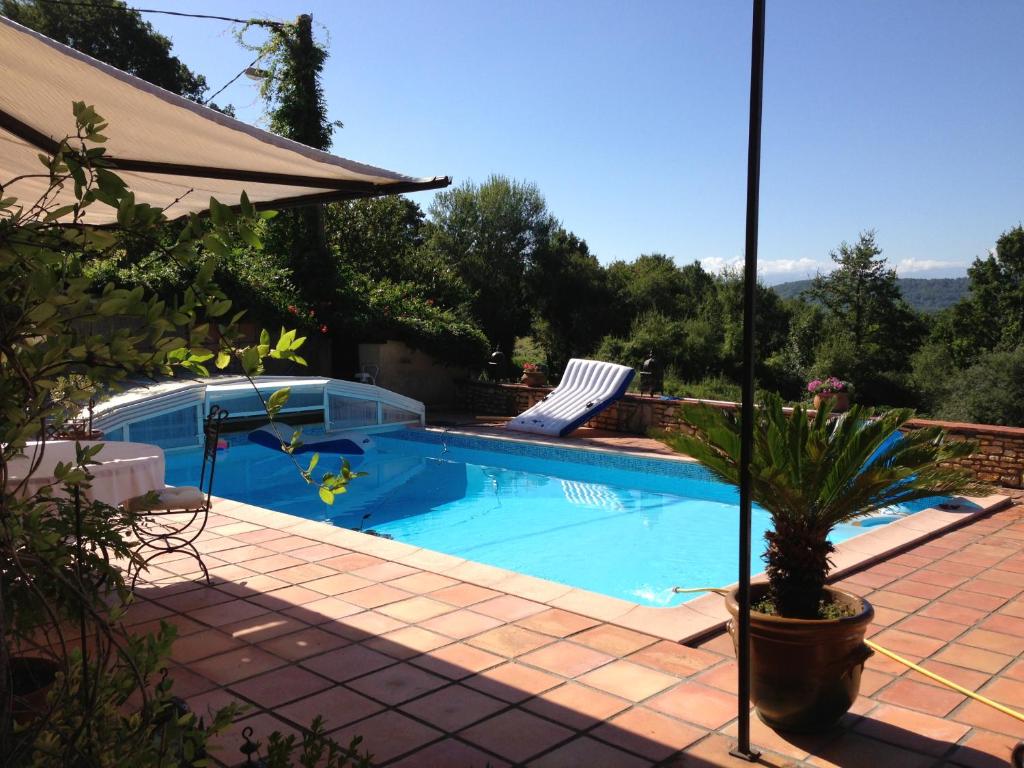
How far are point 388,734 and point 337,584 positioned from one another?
1.81 meters

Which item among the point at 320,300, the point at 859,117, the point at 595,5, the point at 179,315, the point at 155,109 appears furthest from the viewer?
the point at 859,117

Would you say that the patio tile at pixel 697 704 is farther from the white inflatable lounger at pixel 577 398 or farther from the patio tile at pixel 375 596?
the white inflatable lounger at pixel 577 398

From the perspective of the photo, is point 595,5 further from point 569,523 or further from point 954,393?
point 954,393

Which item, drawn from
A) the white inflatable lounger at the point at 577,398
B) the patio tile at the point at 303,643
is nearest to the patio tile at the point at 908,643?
the patio tile at the point at 303,643

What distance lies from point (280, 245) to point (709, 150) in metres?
9.30

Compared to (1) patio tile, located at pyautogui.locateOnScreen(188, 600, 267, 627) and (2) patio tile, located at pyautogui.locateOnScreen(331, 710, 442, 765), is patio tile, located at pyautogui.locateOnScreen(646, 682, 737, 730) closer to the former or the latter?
(2) patio tile, located at pyautogui.locateOnScreen(331, 710, 442, 765)

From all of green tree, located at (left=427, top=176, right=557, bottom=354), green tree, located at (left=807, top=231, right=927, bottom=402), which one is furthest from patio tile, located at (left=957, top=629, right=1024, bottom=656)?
green tree, located at (left=807, top=231, right=927, bottom=402)

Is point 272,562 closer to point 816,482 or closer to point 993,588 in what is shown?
point 816,482

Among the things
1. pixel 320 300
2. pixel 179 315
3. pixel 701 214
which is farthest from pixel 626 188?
pixel 179 315

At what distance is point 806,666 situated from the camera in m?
3.01

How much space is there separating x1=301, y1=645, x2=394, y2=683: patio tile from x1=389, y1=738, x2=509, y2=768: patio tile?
71 cm

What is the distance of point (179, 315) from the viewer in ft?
4.33

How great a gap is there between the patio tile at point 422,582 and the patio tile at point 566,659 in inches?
40.9

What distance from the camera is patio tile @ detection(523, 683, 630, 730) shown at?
3.17 metres
